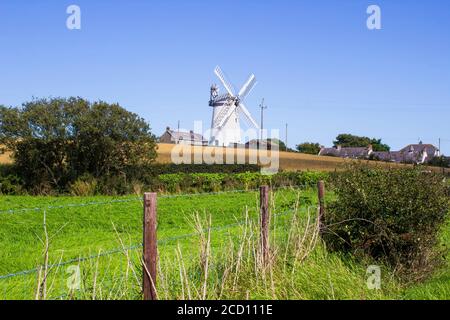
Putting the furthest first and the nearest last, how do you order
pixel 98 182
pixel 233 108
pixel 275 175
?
pixel 233 108
pixel 275 175
pixel 98 182

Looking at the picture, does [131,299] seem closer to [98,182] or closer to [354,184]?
[354,184]

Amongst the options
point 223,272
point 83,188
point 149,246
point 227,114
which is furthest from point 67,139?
point 227,114

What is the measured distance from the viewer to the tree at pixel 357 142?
331 feet

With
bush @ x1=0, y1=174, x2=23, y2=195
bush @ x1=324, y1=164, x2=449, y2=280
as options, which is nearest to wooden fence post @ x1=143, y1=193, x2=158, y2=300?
bush @ x1=324, y1=164, x2=449, y2=280

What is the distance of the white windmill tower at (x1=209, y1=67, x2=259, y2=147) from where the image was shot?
58625 millimetres

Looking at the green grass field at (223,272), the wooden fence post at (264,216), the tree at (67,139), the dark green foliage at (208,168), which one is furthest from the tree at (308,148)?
the wooden fence post at (264,216)

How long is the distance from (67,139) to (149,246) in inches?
860

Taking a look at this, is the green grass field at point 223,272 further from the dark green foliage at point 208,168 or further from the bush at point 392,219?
the dark green foliage at point 208,168

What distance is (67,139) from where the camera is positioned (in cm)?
2597

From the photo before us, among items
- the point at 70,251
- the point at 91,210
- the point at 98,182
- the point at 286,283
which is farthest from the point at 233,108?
the point at 286,283

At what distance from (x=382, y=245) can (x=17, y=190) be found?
20871 millimetres

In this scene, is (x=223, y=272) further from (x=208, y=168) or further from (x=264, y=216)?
(x=208, y=168)
